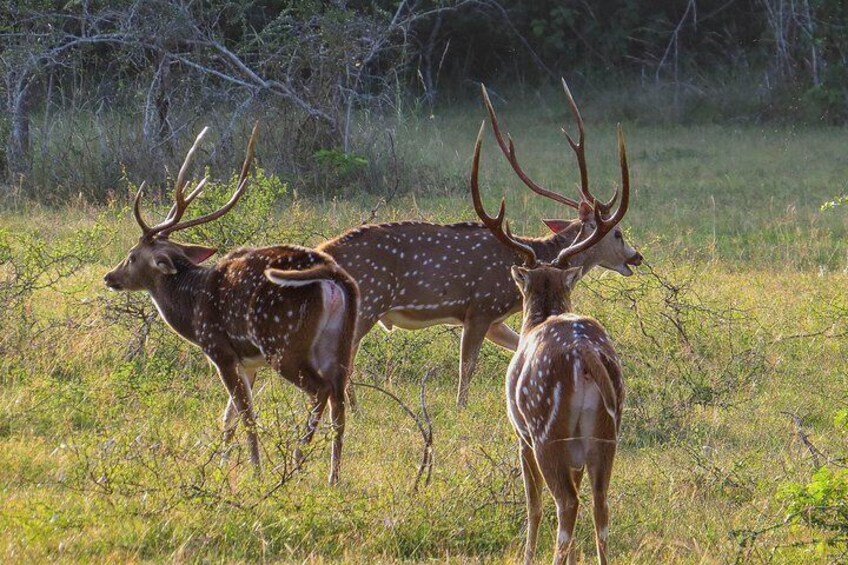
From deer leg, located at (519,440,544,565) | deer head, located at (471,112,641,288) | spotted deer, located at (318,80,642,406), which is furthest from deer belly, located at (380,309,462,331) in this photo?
deer leg, located at (519,440,544,565)

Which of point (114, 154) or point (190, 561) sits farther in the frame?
point (114, 154)

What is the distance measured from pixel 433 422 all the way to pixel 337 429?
1263mm

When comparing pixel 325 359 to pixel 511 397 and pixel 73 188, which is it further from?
pixel 73 188

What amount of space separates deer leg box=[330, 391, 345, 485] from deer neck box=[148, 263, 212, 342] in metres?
1.04

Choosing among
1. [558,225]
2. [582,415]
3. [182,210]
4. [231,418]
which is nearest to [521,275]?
[582,415]

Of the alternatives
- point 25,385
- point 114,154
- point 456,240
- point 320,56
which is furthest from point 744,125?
point 25,385

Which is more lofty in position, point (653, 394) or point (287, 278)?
point (287, 278)

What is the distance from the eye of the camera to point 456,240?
8484 millimetres

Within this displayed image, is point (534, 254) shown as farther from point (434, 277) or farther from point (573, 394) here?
point (434, 277)

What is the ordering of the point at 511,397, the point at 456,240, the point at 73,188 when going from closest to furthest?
1. the point at 511,397
2. the point at 456,240
3. the point at 73,188

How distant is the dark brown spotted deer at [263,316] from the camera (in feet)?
21.7

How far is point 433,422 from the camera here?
757 cm

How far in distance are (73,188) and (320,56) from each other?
278 centimetres

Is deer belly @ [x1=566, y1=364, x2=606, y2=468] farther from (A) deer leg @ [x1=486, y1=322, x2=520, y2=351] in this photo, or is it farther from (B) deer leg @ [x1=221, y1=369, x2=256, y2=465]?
(A) deer leg @ [x1=486, y1=322, x2=520, y2=351]
